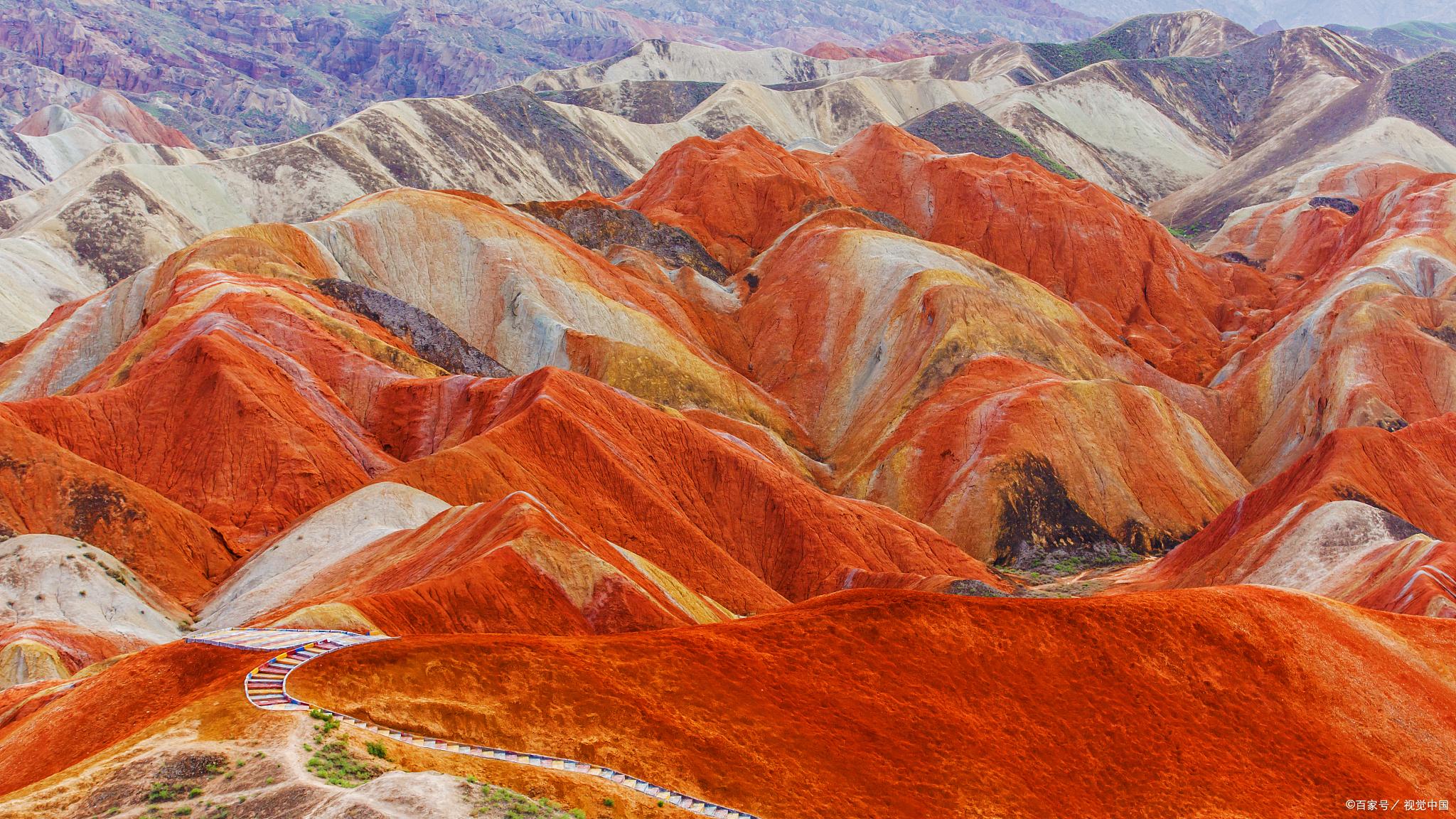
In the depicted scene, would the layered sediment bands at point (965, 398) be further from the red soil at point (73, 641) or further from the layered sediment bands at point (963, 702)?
the red soil at point (73, 641)

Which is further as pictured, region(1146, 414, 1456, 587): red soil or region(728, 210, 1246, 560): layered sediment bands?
region(728, 210, 1246, 560): layered sediment bands

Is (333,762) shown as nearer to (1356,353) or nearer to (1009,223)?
(1356,353)

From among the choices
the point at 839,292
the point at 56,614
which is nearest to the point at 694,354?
the point at 839,292

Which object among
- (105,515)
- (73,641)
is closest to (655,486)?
(105,515)

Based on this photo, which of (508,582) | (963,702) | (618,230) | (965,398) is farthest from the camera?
(618,230)

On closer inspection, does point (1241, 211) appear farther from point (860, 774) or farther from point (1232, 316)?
point (860, 774)

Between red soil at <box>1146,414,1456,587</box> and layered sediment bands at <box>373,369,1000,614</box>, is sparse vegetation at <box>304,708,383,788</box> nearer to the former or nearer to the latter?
layered sediment bands at <box>373,369,1000,614</box>

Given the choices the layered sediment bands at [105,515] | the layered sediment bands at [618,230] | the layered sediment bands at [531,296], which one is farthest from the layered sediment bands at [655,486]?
the layered sediment bands at [618,230]

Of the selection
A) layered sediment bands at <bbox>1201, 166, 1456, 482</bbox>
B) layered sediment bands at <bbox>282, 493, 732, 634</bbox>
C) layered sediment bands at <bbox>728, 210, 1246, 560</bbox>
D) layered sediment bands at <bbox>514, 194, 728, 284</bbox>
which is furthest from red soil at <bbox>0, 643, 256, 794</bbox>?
layered sediment bands at <bbox>514, 194, 728, 284</bbox>
